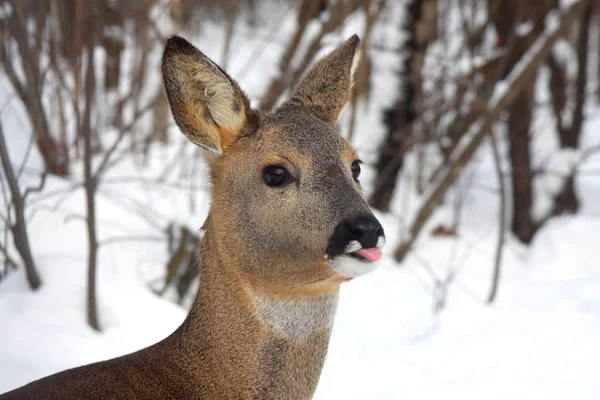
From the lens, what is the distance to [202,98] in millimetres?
2824

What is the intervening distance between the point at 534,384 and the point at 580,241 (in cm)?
387

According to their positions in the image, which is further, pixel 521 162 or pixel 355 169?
pixel 521 162

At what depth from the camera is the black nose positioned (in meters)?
A: 2.45

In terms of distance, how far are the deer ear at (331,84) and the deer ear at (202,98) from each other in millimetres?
344

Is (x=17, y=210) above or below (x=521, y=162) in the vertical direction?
above

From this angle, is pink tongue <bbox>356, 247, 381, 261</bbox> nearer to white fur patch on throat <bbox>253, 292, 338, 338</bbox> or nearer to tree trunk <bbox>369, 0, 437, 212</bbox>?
white fur patch on throat <bbox>253, 292, 338, 338</bbox>

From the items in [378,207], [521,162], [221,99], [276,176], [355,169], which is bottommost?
[378,207]

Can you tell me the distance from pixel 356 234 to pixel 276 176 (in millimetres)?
372

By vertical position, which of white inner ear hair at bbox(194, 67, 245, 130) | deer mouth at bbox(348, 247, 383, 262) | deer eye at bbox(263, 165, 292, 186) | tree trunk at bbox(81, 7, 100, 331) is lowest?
tree trunk at bbox(81, 7, 100, 331)

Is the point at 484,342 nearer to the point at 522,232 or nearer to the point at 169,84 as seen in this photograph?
the point at 169,84

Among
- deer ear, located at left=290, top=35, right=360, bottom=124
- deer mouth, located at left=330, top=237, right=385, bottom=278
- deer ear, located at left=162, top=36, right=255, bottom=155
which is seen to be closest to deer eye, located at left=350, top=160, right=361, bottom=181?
deer ear, located at left=290, top=35, right=360, bottom=124

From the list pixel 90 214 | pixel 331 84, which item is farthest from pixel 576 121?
pixel 331 84

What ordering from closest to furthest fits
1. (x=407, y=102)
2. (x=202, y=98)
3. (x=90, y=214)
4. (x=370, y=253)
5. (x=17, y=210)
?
1. (x=370, y=253)
2. (x=202, y=98)
3. (x=17, y=210)
4. (x=90, y=214)
5. (x=407, y=102)

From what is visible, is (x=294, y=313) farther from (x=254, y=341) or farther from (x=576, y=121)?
(x=576, y=121)
